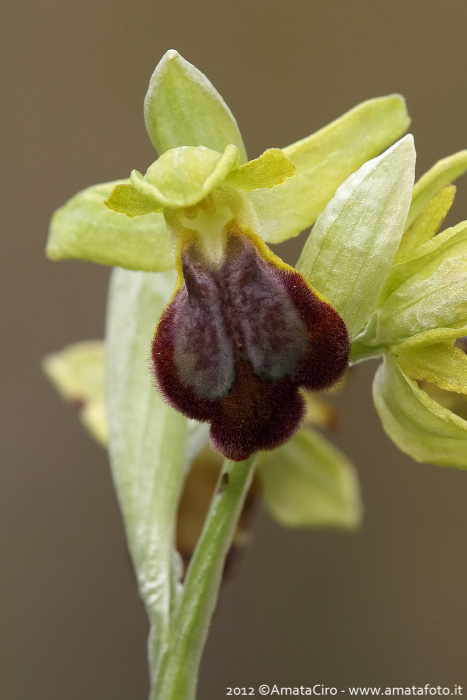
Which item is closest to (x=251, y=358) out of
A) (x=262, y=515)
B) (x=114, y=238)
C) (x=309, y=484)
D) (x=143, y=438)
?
(x=114, y=238)

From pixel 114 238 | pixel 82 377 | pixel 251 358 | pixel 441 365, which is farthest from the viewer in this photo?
pixel 82 377

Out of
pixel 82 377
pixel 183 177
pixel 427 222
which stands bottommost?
pixel 82 377

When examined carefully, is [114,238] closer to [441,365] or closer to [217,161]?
[217,161]

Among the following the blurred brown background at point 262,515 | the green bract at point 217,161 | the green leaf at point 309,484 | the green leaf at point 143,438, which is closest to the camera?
the green bract at point 217,161

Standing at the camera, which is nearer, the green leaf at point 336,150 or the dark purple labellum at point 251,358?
the dark purple labellum at point 251,358

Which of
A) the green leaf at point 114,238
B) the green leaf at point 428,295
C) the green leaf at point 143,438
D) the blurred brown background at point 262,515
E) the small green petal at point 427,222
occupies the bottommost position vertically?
the blurred brown background at point 262,515

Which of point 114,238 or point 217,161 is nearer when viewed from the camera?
point 217,161

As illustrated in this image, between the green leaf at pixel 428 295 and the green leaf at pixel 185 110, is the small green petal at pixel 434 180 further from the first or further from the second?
the green leaf at pixel 185 110

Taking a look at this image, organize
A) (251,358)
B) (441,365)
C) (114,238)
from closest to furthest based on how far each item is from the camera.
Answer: (251,358) < (441,365) < (114,238)

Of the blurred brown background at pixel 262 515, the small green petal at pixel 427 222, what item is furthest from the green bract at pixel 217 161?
the blurred brown background at pixel 262 515
